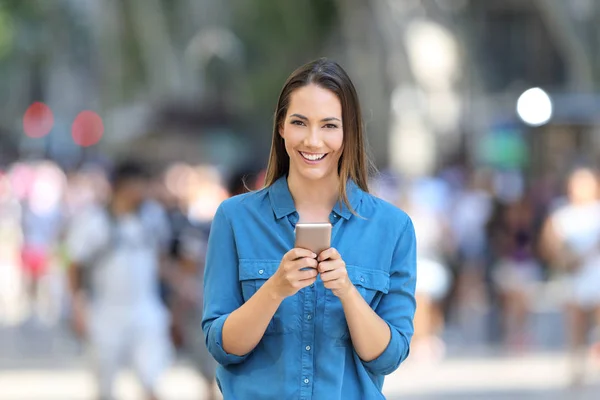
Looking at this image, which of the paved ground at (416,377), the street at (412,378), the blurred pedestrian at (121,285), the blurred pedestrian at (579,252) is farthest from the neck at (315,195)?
the blurred pedestrian at (579,252)

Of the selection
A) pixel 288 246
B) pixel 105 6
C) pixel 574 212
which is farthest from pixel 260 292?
pixel 105 6

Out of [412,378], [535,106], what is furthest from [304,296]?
[535,106]

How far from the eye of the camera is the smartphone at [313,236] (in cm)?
357

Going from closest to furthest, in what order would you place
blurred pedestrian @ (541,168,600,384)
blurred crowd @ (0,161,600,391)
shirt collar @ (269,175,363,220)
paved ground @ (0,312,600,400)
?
shirt collar @ (269,175,363,220) → blurred crowd @ (0,161,600,391) → blurred pedestrian @ (541,168,600,384) → paved ground @ (0,312,600,400)

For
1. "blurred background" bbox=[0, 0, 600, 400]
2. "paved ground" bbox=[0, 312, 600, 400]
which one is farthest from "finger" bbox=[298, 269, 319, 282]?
"paved ground" bbox=[0, 312, 600, 400]

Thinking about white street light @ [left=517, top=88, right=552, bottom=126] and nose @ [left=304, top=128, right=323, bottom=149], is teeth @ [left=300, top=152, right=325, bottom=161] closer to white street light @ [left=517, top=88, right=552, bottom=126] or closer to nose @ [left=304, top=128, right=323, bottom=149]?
nose @ [left=304, top=128, right=323, bottom=149]

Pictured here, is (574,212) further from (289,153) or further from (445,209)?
(289,153)

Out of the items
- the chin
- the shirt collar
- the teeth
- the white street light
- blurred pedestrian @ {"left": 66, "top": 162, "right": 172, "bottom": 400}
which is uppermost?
the white street light

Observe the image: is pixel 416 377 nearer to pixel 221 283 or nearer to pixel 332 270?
pixel 221 283

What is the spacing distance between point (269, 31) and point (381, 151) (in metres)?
10.7

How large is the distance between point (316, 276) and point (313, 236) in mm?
121

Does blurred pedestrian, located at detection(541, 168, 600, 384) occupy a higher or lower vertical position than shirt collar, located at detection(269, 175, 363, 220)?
lower

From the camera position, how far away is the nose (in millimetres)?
3805

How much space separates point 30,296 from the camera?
1909cm
